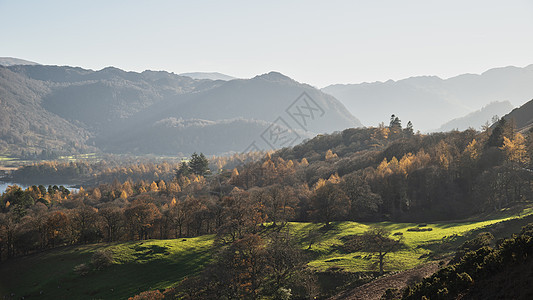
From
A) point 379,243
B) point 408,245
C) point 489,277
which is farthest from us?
point 408,245

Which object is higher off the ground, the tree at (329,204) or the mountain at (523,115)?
the mountain at (523,115)

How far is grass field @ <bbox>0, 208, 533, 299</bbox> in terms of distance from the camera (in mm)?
60219

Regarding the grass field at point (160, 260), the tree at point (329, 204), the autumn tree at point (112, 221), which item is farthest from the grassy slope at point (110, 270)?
the tree at point (329, 204)

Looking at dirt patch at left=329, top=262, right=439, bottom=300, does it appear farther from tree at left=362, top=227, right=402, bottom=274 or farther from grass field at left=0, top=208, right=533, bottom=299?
tree at left=362, top=227, right=402, bottom=274

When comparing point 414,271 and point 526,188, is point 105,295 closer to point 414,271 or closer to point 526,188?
point 414,271

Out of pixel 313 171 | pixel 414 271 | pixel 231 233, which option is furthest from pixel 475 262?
pixel 313 171

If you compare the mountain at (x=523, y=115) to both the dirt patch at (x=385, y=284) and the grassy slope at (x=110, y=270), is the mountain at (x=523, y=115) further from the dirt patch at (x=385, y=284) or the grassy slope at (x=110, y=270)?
the grassy slope at (x=110, y=270)

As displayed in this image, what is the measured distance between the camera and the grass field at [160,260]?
198ft

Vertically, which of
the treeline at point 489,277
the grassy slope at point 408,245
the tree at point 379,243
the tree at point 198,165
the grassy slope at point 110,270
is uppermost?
the tree at point 198,165

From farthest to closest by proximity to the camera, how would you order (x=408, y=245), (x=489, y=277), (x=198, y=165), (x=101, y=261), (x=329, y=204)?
(x=198, y=165) → (x=329, y=204) → (x=101, y=261) → (x=408, y=245) → (x=489, y=277)

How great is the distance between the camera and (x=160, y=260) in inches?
2938

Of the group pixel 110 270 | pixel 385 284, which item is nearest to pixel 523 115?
pixel 385 284

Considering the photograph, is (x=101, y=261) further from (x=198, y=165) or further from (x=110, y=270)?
(x=198, y=165)

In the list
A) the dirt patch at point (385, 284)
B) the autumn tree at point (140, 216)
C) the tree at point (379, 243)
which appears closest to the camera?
the dirt patch at point (385, 284)
